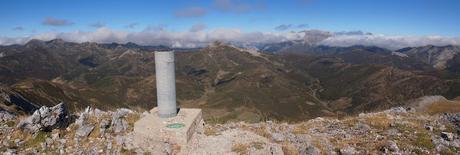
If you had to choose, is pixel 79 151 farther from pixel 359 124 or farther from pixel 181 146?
pixel 359 124

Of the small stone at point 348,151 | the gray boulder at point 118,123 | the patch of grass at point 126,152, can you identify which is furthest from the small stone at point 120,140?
the small stone at point 348,151

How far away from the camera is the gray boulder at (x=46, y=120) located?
27.7 m

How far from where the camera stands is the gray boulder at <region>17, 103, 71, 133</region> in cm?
2768

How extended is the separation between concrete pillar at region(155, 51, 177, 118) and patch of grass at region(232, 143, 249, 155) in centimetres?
808

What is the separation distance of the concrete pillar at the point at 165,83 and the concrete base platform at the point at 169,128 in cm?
78

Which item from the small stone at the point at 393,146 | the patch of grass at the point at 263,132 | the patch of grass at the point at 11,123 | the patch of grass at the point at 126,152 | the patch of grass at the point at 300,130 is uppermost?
the patch of grass at the point at 11,123

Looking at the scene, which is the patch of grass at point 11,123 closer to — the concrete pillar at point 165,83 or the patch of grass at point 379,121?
the concrete pillar at point 165,83

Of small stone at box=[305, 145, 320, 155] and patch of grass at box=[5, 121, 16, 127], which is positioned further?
patch of grass at box=[5, 121, 16, 127]

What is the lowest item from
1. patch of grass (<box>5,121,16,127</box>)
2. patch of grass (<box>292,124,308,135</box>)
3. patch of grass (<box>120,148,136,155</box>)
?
patch of grass (<box>292,124,308,135</box>)

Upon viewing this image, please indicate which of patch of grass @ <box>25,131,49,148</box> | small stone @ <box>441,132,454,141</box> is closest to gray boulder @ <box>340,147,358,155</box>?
small stone @ <box>441,132,454,141</box>

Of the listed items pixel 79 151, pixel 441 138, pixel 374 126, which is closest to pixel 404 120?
pixel 374 126

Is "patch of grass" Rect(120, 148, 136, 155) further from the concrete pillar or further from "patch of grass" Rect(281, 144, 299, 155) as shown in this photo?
"patch of grass" Rect(281, 144, 299, 155)

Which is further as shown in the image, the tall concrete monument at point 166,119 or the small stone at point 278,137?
the small stone at point 278,137

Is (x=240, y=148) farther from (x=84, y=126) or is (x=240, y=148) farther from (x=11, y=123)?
(x=11, y=123)
